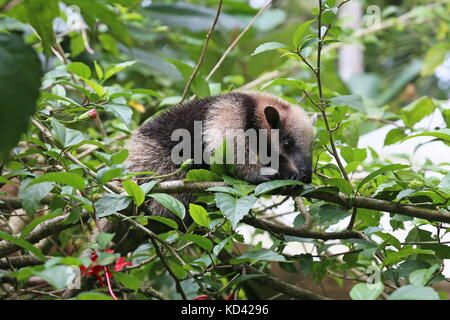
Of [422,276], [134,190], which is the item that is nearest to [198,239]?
[134,190]

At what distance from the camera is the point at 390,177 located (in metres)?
2.06

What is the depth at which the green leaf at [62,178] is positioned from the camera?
1265 mm

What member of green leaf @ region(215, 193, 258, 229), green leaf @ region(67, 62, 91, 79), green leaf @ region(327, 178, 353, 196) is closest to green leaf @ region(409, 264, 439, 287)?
green leaf @ region(327, 178, 353, 196)

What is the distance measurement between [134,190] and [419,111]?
150 cm

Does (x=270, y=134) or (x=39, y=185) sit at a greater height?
(x=39, y=185)

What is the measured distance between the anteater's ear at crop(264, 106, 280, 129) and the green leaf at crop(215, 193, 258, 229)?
1.01m

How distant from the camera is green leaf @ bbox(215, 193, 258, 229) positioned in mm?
1408

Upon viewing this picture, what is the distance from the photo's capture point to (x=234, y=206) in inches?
57.2

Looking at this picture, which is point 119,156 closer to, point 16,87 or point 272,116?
point 16,87

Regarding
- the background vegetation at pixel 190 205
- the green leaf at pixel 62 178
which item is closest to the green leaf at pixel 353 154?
the background vegetation at pixel 190 205

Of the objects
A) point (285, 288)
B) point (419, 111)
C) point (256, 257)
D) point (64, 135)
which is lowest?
point (285, 288)
